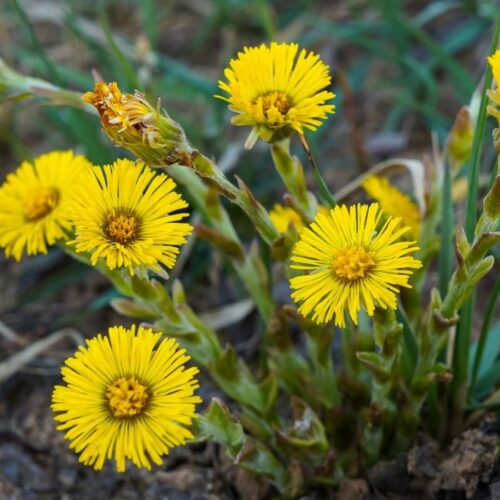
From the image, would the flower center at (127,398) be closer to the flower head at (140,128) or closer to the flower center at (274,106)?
the flower head at (140,128)

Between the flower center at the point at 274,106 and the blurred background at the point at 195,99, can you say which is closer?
the flower center at the point at 274,106

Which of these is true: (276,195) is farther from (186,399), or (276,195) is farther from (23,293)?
(186,399)

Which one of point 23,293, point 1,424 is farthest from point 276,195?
point 1,424

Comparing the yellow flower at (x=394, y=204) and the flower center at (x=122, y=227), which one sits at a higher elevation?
the yellow flower at (x=394, y=204)

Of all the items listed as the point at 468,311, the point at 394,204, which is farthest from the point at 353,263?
the point at 394,204

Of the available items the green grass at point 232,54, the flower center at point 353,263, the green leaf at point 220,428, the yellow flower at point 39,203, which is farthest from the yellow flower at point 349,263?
the green grass at point 232,54

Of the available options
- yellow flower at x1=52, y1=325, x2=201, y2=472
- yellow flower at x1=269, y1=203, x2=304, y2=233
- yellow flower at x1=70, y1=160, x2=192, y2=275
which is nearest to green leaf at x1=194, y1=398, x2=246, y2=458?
yellow flower at x1=52, y1=325, x2=201, y2=472

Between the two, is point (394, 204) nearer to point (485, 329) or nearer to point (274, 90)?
point (485, 329)
